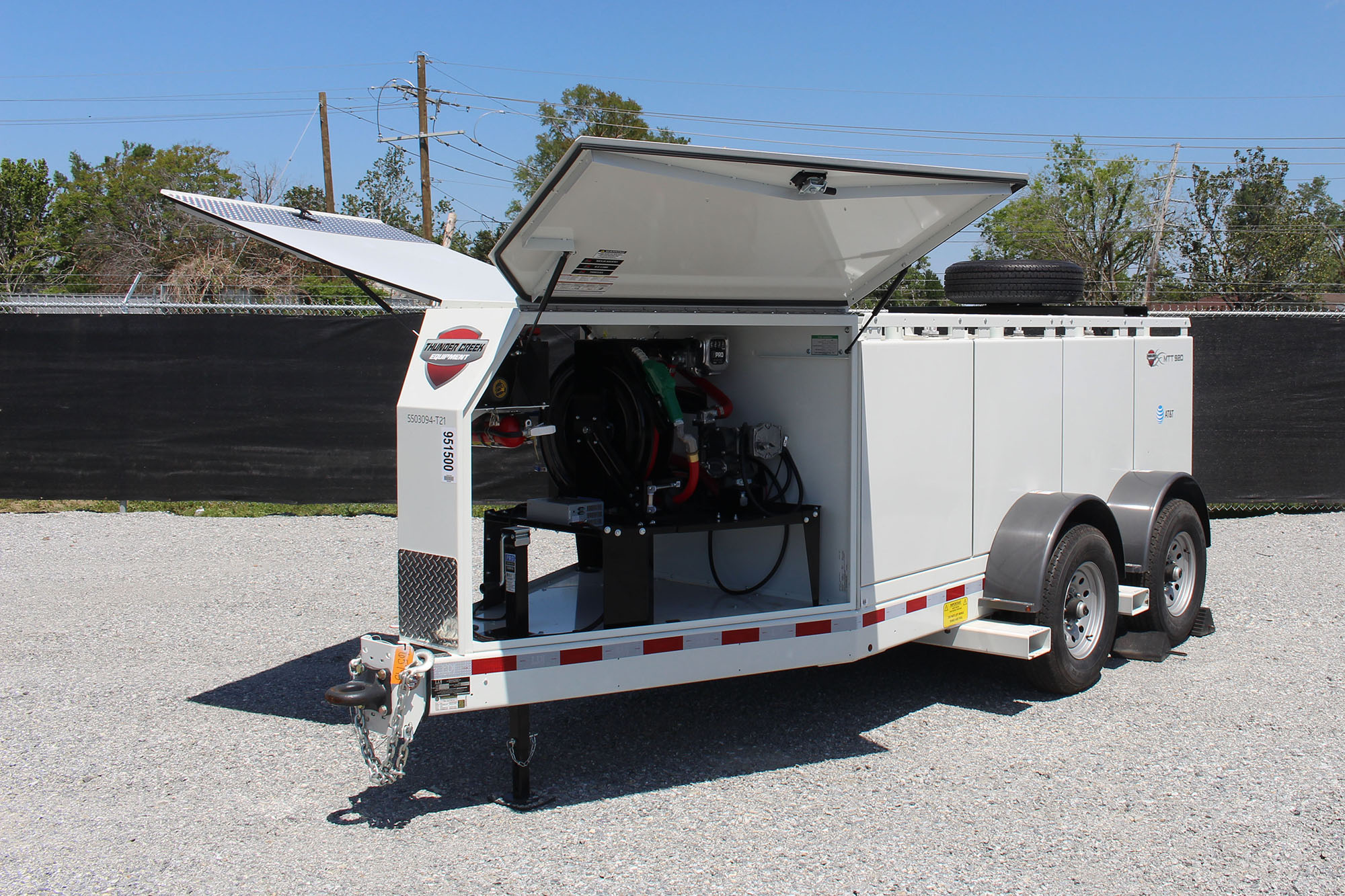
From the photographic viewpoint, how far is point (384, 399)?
10539 millimetres

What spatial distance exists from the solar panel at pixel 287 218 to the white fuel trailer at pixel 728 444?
0.07 feet

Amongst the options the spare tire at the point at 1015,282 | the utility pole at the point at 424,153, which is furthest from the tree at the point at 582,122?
the spare tire at the point at 1015,282

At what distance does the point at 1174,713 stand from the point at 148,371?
946cm

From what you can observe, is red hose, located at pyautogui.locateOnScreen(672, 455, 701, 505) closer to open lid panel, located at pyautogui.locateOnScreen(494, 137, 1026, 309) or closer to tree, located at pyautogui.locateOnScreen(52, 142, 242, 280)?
open lid panel, located at pyautogui.locateOnScreen(494, 137, 1026, 309)

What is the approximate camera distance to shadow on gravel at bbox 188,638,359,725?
211 inches

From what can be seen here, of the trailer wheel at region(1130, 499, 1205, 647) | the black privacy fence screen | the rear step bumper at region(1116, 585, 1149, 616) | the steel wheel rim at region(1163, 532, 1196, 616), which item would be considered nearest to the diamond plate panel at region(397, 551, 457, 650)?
the rear step bumper at region(1116, 585, 1149, 616)

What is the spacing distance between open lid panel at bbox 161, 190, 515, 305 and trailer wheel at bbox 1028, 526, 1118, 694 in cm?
298

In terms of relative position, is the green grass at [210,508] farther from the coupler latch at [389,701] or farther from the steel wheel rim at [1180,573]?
the coupler latch at [389,701]

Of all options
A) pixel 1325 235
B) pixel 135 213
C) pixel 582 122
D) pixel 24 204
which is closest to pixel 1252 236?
pixel 1325 235

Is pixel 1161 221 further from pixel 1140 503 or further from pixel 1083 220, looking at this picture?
pixel 1140 503

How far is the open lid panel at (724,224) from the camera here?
373cm

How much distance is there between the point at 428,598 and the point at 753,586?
175cm

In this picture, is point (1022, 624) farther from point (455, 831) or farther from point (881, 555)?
point (455, 831)

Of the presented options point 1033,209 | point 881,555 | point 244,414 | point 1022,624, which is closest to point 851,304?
point 881,555
